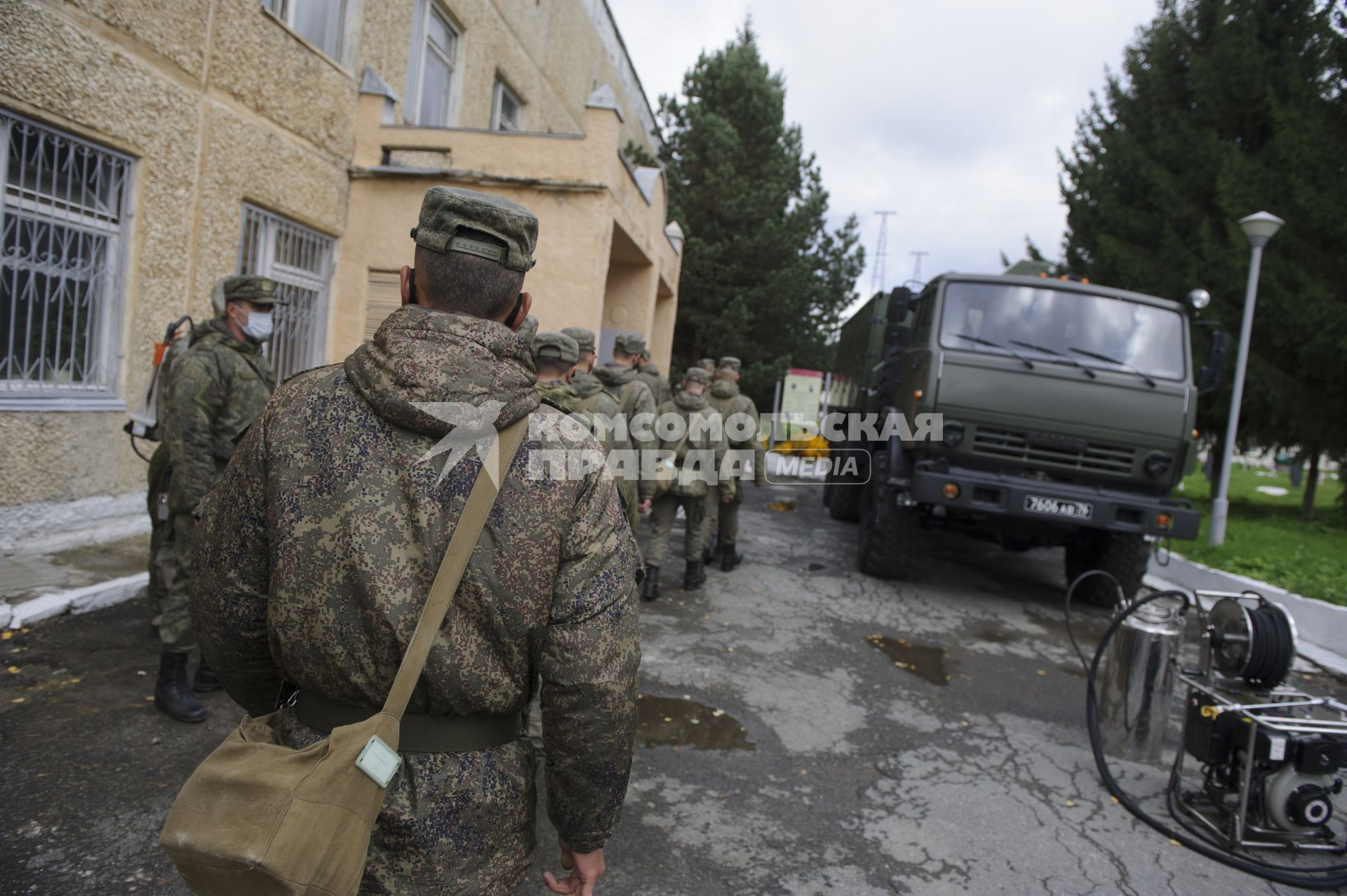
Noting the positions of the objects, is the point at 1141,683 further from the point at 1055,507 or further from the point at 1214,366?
the point at 1214,366

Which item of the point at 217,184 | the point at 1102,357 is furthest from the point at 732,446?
the point at 217,184

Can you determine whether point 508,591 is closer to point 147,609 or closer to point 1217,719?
point 1217,719

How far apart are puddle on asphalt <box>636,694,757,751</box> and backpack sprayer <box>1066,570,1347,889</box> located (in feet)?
5.18

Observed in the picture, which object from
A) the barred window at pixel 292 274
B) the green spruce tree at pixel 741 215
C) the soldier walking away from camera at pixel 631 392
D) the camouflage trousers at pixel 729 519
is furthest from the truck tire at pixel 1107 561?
the green spruce tree at pixel 741 215

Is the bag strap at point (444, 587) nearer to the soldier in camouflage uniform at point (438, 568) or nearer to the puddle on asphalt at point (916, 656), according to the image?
the soldier in camouflage uniform at point (438, 568)

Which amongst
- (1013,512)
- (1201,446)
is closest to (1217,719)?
(1013,512)

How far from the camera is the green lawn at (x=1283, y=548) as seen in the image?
737 cm

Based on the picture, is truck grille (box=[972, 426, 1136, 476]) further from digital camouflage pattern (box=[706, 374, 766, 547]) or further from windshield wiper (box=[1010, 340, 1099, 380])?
digital camouflage pattern (box=[706, 374, 766, 547])

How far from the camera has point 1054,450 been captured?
252 inches

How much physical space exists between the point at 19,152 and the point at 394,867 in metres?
5.47

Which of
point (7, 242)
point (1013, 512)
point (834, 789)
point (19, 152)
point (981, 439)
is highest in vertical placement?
point (19, 152)

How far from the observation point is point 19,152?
16.2ft

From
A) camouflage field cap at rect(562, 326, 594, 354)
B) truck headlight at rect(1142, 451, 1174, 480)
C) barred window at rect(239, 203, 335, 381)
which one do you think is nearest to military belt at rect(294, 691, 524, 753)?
camouflage field cap at rect(562, 326, 594, 354)

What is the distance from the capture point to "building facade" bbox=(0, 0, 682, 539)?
506 centimetres
